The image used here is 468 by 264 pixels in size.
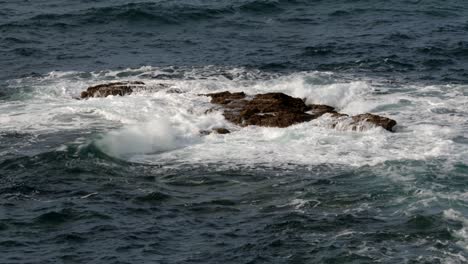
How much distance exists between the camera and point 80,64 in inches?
1822

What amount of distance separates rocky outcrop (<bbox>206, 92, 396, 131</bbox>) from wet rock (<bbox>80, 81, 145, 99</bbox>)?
4.12 metres

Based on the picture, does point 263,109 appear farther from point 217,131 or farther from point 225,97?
point 225,97

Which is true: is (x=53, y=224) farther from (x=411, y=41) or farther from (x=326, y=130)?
(x=411, y=41)

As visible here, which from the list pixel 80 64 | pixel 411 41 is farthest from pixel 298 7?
pixel 80 64

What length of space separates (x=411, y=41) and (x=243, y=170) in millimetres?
21622

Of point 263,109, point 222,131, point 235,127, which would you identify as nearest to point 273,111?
point 263,109

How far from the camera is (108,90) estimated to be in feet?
131

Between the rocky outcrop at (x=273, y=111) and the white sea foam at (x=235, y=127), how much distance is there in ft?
1.50

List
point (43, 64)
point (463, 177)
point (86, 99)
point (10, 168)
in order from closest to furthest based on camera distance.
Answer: point (463, 177), point (10, 168), point (86, 99), point (43, 64)

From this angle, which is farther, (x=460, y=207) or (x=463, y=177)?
(x=463, y=177)

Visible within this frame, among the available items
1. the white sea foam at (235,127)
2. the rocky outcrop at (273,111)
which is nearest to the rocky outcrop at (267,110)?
the rocky outcrop at (273,111)

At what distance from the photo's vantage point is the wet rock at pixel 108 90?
1569 inches

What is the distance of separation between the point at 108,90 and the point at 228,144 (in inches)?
350

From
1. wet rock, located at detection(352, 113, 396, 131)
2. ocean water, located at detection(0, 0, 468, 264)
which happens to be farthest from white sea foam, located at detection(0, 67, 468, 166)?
wet rock, located at detection(352, 113, 396, 131)
